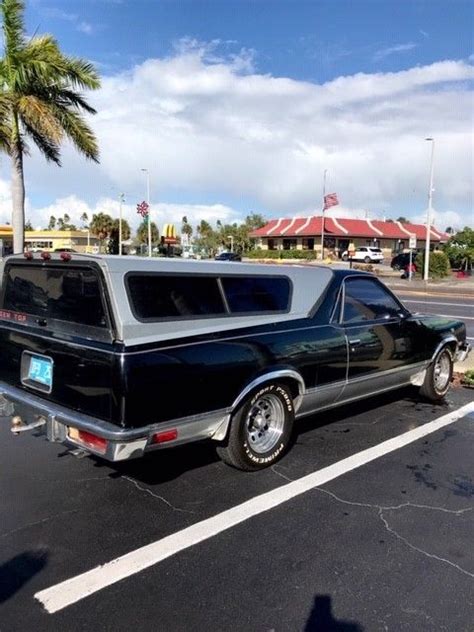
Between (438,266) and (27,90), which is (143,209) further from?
(27,90)

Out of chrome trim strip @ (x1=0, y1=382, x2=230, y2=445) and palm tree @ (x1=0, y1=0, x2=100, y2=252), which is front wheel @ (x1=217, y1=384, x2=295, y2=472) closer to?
chrome trim strip @ (x1=0, y1=382, x2=230, y2=445)

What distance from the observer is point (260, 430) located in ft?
14.8

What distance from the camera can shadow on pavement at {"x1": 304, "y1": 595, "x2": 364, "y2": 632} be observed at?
2.64 m

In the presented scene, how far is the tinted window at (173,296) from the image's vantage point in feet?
12.0

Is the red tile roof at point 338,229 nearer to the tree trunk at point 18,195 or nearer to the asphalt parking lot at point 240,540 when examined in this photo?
the tree trunk at point 18,195

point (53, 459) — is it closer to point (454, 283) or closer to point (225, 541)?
point (225, 541)

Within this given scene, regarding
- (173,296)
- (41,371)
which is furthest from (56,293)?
(173,296)

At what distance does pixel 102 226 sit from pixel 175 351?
8273 cm

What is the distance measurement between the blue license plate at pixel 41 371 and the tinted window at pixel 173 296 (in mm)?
865

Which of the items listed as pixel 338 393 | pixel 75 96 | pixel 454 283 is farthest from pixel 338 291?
pixel 454 283

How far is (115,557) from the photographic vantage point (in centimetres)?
320

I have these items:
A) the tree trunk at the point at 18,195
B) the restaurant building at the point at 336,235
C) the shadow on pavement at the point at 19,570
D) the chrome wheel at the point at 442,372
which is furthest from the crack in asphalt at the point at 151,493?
the restaurant building at the point at 336,235

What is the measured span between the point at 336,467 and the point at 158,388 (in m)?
1.82

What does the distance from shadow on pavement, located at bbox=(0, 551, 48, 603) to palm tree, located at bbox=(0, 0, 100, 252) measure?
617 inches
